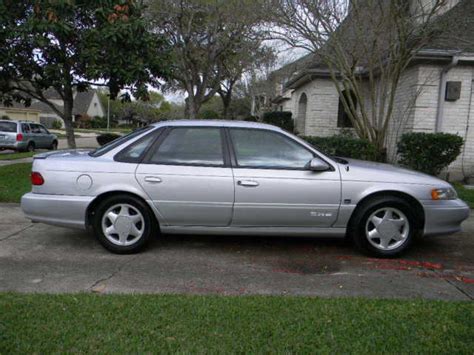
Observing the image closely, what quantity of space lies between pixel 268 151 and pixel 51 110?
64990 mm

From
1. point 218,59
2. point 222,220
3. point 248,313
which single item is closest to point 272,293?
point 248,313

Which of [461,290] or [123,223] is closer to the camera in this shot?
[461,290]

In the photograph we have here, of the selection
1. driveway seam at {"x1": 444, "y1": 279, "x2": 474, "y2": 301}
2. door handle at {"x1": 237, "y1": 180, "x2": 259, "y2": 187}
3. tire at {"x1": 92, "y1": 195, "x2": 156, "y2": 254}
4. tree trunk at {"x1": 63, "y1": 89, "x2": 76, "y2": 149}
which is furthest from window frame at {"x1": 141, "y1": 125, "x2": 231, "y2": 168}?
tree trunk at {"x1": 63, "y1": 89, "x2": 76, "y2": 149}

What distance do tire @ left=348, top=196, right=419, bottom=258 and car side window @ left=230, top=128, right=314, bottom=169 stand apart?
887 millimetres

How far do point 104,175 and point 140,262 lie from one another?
3.46ft

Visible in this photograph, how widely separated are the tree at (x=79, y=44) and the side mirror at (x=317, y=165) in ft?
18.3

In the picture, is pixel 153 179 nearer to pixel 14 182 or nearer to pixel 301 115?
Answer: pixel 14 182

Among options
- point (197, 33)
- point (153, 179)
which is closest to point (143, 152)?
Answer: point (153, 179)

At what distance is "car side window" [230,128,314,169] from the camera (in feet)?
16.2

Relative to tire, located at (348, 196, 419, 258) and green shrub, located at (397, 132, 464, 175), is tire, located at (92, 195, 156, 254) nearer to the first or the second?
tire, located at (348, 196, 419, 258)

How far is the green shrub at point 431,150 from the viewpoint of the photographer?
9.41 m

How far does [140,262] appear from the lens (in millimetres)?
4723

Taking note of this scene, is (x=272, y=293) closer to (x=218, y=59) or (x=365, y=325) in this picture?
(x=365, y=325)

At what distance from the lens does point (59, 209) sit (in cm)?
486
